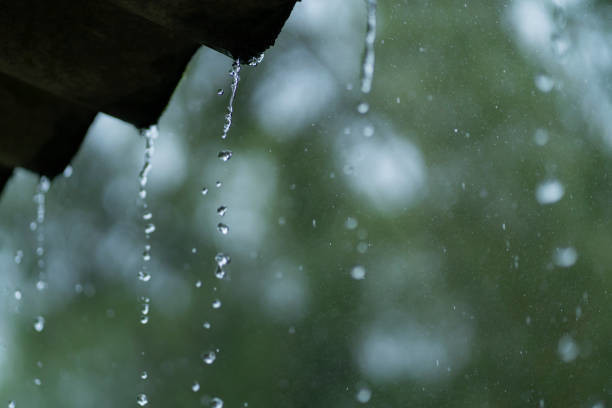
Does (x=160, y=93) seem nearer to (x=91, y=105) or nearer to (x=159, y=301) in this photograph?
(x=91, y=105)

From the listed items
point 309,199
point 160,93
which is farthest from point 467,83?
point 160,93

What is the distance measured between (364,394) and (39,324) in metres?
5.54

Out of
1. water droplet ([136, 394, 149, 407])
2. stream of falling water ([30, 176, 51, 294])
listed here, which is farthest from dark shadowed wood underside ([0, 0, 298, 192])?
stream of falling water ([30, 176, 51, 294])

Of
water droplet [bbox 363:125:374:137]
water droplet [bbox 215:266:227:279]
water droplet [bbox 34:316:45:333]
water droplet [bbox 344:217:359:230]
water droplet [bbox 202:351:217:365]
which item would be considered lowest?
water droplet [bbox 34:316:45:333]

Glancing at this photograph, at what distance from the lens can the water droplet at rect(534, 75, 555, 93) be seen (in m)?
10.4

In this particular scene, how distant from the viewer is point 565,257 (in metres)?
9.61

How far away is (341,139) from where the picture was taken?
11234mm

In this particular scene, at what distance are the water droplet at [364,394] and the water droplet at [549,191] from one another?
357 centimetres

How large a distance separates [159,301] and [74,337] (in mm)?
1467

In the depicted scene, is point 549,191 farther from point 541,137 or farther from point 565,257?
point 565,257

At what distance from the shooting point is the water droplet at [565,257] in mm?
9500

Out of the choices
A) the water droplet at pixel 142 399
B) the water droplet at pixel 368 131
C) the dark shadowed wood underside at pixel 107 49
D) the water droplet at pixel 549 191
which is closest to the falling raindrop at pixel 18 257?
the water droplet at pixel 142 399

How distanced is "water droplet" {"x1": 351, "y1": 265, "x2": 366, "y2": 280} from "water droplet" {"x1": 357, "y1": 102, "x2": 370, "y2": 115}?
2468 mm

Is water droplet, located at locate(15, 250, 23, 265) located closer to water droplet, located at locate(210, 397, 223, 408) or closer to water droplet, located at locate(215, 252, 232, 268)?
water droplet, located at locate(215, 252, 232, 268)
